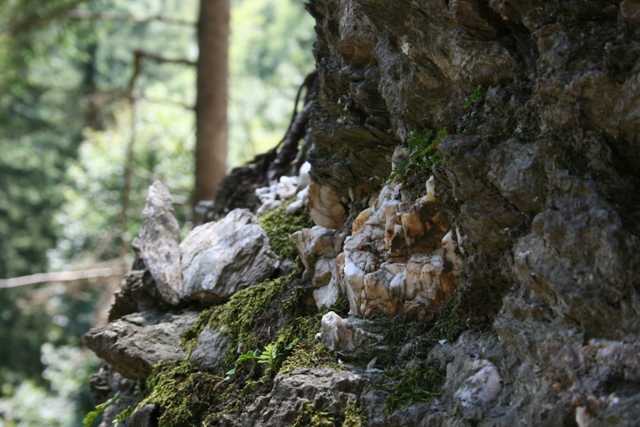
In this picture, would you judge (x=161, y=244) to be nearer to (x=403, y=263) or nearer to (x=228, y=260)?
(x=228, y=260)

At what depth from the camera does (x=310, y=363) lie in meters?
3.06

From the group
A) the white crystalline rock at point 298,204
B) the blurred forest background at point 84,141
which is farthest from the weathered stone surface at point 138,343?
the blurred forest background at point 84,141

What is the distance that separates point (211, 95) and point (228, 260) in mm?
5939

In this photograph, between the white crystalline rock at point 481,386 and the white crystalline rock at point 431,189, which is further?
the white crystalline rock at point 431,189

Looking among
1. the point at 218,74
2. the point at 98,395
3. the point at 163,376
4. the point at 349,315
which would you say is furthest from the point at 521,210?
the point at 218,74

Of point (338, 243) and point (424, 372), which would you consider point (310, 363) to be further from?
point (338, 243)

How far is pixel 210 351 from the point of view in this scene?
382cm

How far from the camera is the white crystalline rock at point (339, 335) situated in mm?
3029

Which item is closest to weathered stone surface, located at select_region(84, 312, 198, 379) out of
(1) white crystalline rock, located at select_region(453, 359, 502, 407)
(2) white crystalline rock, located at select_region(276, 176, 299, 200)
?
(2) white crystalline rock, located at select_region(276, 176, 299, 200)

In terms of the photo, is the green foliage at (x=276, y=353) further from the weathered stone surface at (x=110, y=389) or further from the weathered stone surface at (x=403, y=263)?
the weathered stone surface at (x=110, y=389)

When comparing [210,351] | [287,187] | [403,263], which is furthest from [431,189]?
[287,187]

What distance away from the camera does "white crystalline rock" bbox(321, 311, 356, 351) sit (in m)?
3.03

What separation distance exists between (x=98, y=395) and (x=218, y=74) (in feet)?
19.7

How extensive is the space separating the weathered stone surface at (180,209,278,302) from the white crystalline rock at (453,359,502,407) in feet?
6.44
